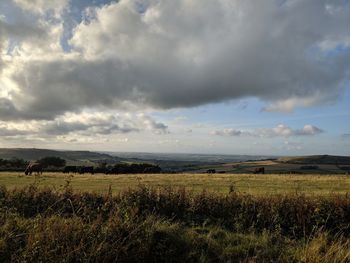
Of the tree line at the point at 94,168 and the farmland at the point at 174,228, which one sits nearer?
the farmland at the point at 174,228

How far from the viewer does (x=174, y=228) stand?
10.8 metres

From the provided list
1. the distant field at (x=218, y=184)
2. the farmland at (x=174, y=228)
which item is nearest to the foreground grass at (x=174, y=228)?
the farmland at (x=174, y=228)

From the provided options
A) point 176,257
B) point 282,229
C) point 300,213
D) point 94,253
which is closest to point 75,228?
point 94,253

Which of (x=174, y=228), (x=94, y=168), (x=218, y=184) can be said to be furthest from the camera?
(x=94, y=168)

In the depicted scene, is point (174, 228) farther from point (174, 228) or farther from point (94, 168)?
point (94, 168)

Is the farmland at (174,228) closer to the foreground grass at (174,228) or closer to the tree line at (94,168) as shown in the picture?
the foreground grass at (174,228)

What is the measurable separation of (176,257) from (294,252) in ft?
10.6

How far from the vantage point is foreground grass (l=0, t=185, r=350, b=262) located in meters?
8.03

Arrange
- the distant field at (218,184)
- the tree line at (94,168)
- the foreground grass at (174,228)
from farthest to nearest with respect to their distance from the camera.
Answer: the tree line at (94,168)
the distant field at (218,184)
the foreground grass at (174,228)

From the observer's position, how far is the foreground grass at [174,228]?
8031mm

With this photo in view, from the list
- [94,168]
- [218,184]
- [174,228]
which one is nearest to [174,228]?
[174,228]

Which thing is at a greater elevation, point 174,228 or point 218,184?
point 174,228

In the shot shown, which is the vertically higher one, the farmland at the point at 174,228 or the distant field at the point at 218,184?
the farmland at the point at 174,228

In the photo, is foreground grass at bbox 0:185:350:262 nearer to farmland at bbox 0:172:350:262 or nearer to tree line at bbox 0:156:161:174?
farmland at bbox 0:172:350:262
